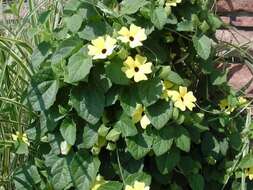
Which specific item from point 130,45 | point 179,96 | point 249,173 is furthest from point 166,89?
point 249,173

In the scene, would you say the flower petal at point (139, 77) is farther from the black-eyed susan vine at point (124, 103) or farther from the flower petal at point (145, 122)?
the flower petal at point (145, 122)

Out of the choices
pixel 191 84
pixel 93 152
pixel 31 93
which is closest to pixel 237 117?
pixel 191 84

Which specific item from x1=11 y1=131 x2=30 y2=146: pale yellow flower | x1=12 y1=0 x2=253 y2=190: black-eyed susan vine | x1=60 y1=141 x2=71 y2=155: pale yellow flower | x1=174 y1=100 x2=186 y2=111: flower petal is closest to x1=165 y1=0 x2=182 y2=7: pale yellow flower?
x1=12 y1=0 x2=253 y2=190: black-eyed susan vine

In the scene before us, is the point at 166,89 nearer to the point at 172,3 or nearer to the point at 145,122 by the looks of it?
the point at 145,122

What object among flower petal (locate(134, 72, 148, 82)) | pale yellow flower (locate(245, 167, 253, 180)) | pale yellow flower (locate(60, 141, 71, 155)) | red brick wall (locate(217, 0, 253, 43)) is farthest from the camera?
red brick wall (locate(217, 0, 253, 43))

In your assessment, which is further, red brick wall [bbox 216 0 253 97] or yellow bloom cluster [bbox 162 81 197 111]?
red brick wall [bbox 216 0 253 97]

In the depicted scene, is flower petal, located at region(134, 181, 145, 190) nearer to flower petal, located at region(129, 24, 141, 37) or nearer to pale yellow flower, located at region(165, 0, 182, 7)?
flower petal, located at region(129, 24, 141, 37)
